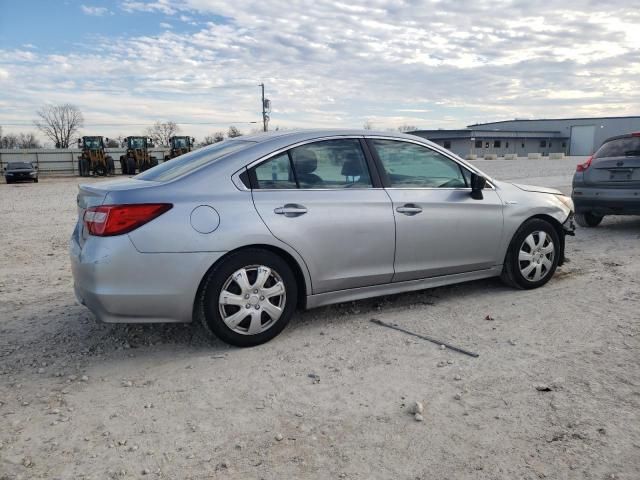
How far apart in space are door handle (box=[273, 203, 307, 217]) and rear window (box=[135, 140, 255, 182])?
1.99ft

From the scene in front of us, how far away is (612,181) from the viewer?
8.24 m

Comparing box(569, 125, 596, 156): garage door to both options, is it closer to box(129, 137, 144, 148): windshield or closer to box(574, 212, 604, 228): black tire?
box(129, 137, 144, 148): windshield

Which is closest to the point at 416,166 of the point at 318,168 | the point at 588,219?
the point at 318,168

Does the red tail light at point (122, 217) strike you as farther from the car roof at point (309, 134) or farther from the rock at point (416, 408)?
the rock at point (416, 408)

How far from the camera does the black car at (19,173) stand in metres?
28.8

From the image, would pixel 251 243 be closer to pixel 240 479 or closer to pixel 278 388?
pixel 278 388

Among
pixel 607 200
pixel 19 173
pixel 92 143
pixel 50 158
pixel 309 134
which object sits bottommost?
pixel 19 173

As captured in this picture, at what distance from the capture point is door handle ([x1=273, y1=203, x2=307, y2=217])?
13.1ft

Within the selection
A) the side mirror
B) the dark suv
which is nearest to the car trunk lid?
the dark suv

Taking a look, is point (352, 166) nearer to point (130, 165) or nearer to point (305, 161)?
point (305, 161)

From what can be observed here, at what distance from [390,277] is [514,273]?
146cm

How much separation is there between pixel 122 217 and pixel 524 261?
370 centimetres

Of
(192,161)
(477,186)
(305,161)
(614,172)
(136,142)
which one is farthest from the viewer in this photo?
(136,142)

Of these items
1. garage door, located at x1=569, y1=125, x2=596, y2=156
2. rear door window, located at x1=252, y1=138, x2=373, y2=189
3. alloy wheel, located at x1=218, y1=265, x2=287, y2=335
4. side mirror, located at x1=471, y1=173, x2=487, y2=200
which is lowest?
alloy wheel, located at x1=218, y1=265, x2=287, y2=335
